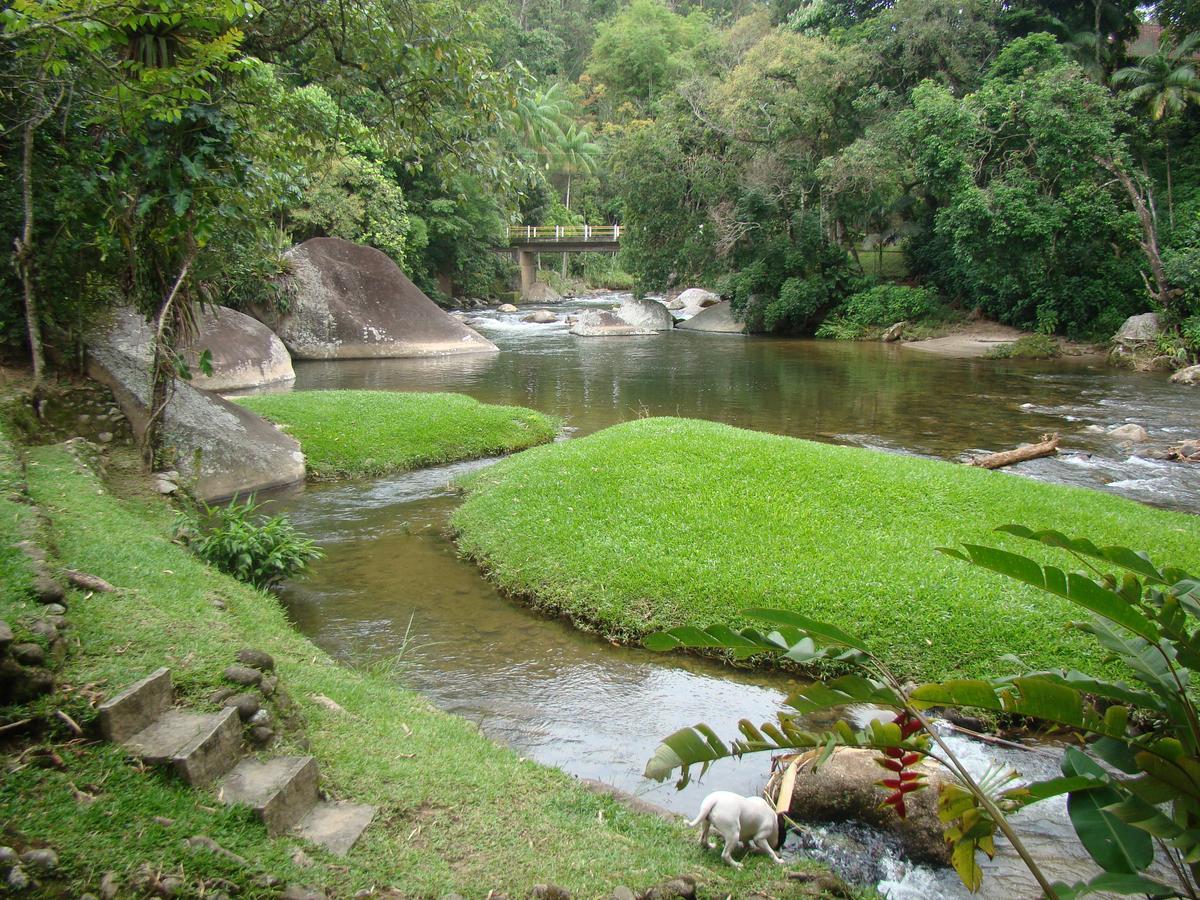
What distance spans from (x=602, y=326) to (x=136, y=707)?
1306 inches

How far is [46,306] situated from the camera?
10.2 meters

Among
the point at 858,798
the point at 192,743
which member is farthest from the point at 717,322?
the point at 192,743

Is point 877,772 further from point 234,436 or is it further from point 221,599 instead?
point 234,436

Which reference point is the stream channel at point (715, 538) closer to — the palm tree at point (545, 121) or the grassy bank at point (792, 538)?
the grassy bank at point (792, 538)

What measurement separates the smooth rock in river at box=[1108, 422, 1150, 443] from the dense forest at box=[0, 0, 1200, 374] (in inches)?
406

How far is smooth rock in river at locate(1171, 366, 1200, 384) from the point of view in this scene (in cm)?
2183

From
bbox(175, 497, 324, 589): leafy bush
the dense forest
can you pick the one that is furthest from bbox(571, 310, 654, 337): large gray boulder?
bbox(175, 497, 324, 589): leafy bush

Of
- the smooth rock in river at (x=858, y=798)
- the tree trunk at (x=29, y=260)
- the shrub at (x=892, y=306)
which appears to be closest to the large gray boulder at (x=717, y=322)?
the shrub at (x=892, y=306)

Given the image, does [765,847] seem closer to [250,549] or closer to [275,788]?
[275,788]

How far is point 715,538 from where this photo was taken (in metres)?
8.94

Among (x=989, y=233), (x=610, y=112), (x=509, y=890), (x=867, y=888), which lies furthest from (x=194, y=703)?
(x=610, y=112)

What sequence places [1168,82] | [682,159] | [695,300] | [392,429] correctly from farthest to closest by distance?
[695,300] → [682,159] → [1168,82] → [392,429]

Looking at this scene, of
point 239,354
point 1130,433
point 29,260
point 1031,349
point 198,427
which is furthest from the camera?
point 1031,349

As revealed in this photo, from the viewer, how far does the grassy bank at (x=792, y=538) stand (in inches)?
283
